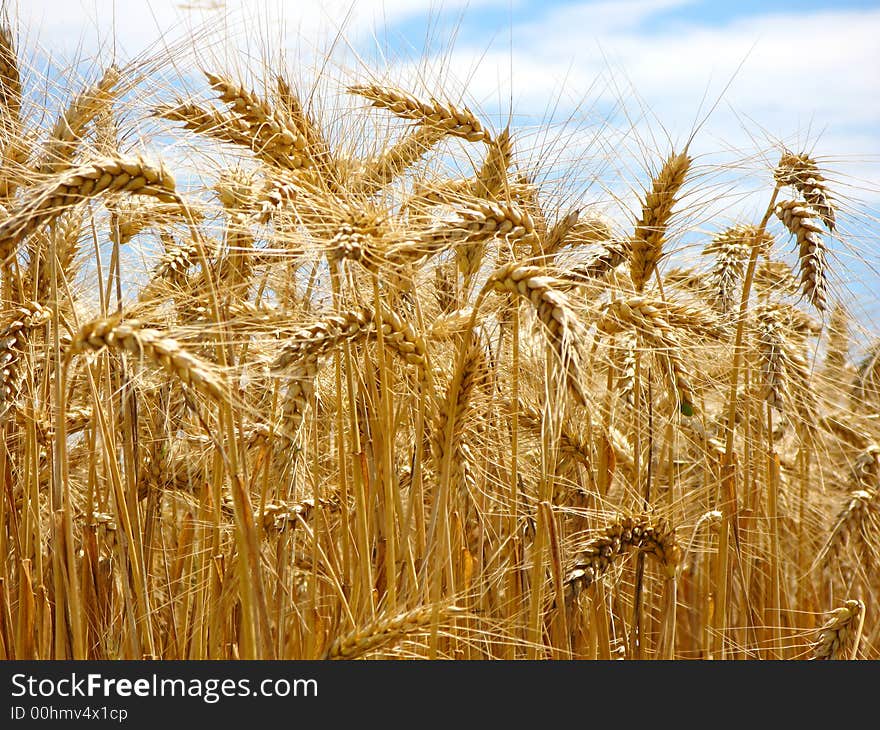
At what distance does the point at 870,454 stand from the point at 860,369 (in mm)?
354

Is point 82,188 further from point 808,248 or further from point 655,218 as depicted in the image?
point 808,248

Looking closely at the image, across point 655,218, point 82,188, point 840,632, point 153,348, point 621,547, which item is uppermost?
point 655,218

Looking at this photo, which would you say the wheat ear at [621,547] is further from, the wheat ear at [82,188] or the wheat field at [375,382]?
the wheat ear at [82,188]

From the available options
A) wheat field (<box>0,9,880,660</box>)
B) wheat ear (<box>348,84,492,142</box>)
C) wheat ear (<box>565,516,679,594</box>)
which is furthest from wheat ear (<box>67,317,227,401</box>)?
wheat ear (<box>348,84,492,142</box>)

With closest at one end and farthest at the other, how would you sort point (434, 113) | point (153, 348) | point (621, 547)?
point (153, 348) < point (621, 547) < point (434, 113)

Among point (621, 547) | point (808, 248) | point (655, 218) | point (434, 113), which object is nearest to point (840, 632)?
point (621, 547)

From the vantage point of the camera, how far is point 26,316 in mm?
2115

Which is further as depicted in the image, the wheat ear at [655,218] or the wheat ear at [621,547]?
the wheat ear at [655,218]

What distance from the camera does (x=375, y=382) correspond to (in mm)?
2311

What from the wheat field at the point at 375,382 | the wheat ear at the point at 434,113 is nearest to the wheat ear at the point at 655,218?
the wheat field at the point at 375,382

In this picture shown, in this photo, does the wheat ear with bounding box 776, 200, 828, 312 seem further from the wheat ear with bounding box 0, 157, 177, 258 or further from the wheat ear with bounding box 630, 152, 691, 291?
the wheat ear with bounding box 0, 157, 177, 258

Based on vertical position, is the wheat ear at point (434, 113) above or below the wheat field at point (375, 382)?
above

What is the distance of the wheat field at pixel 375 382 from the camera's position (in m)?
1.83

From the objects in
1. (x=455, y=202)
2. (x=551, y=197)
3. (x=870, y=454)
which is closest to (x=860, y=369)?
(x=870, y=454)
